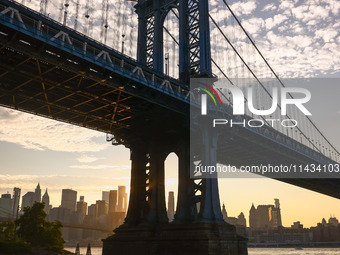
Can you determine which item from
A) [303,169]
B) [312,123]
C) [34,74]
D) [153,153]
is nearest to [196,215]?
[153,153]

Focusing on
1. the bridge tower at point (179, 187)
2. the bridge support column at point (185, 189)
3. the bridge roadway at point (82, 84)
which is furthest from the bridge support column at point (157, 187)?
the bridge support column at point (185, 189)

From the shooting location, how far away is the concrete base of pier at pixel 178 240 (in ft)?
143

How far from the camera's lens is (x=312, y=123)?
127m

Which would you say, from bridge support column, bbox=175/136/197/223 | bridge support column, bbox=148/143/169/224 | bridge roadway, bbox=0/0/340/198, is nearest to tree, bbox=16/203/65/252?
bridge roadway, bbox=0/0/340/198

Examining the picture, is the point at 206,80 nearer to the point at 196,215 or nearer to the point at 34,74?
the point at 196,215

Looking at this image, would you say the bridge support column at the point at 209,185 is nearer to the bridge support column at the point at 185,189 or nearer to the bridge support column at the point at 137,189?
the bridge support column at the point at 185,189

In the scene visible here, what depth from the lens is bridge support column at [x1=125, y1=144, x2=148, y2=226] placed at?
177 ft

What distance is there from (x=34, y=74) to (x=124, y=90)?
29.3 feet

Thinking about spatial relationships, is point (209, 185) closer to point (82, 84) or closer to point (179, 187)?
point (179, 187)

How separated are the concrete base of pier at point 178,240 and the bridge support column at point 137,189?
184 centimetres

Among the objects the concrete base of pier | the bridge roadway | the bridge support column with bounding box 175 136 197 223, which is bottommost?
the concrete base of pier

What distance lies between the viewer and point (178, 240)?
4600 cm

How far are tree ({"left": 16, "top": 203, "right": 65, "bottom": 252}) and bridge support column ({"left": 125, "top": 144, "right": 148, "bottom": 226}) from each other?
16.9m

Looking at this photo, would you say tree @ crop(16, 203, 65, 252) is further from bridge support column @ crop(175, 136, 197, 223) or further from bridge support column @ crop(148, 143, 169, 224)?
bridge support column @ crop(175, 136, 197, 223)
